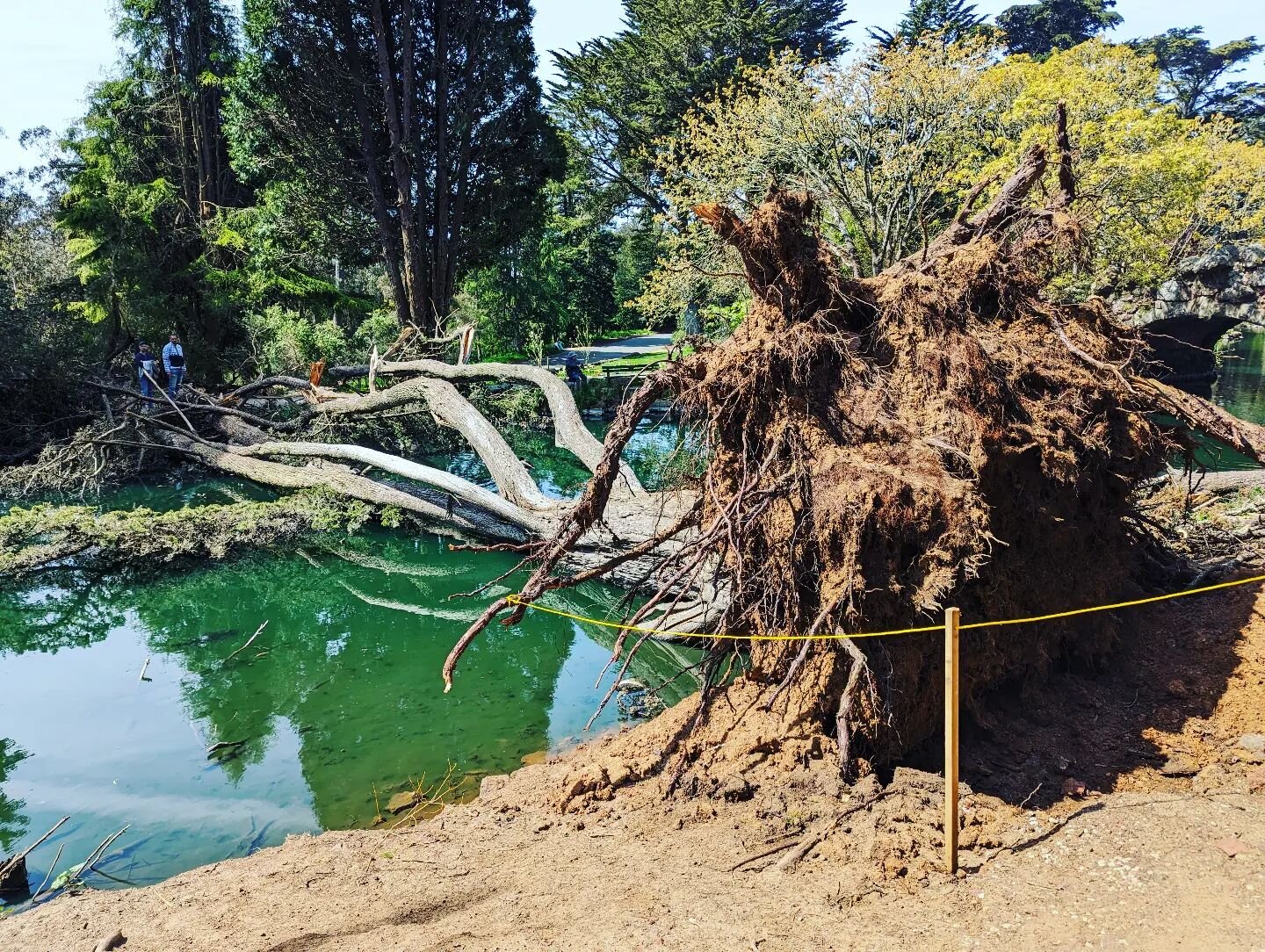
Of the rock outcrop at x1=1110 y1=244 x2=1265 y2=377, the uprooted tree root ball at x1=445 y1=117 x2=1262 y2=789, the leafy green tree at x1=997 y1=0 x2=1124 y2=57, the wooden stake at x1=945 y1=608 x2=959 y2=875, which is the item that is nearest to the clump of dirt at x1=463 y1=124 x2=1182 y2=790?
the uprooted tree root ball at x1=445 y1=117 x2=1262 y2=789

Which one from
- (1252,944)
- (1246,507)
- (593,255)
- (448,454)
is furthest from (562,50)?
(1252,944)

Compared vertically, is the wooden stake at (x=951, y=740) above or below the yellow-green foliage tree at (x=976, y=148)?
below

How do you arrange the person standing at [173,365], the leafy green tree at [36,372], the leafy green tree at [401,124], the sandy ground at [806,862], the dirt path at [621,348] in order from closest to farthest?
the sandy ground at [806,862] → the leafy green tree at [36,372] → the person standing at [173,365] → the leafy green tree at [401,124] → the dirt path at [621,348]

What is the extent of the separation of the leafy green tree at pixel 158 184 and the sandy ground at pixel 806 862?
20.8 meters

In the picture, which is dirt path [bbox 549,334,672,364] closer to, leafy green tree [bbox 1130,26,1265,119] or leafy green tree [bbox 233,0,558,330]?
leafy green tree [bbox 233,0,558,330]

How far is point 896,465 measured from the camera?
200 inches

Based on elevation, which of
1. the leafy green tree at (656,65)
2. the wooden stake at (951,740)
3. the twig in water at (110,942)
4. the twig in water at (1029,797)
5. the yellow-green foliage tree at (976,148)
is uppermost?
the leafy green tree at (656,65)

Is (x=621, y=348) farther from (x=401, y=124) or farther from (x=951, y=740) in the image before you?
(x=951, y=740)

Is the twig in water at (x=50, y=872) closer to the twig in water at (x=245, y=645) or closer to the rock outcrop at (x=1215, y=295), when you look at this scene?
the twig in water at (x=245, y=645)

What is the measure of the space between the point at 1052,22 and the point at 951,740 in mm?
52373

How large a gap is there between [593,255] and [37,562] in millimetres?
28003

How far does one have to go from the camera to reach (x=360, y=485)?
12.4 m

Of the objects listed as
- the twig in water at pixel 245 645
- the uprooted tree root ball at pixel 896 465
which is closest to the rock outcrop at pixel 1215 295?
the uprooted tree root ball at pixel 896 465

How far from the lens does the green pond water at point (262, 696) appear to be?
5.93 metres
